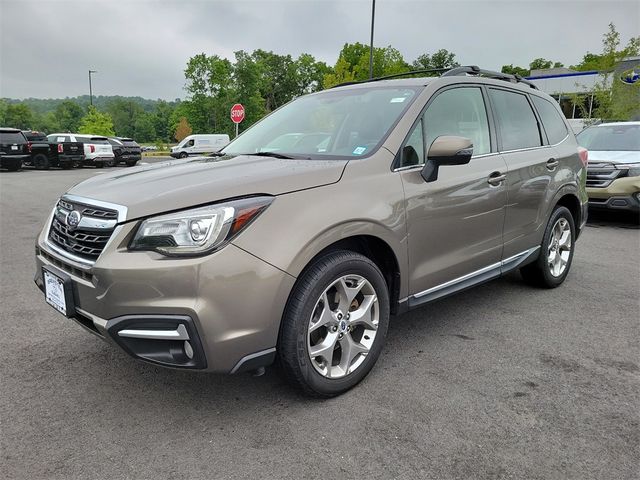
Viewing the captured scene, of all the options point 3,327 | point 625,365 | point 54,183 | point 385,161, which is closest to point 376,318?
point 385,161

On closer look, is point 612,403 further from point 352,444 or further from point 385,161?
point 385,161

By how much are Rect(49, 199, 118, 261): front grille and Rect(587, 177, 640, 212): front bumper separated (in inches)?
324

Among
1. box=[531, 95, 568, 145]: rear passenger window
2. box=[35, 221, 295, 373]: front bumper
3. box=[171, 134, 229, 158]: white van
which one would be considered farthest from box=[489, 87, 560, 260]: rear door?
box=[171, 134, 229, 158]: white van

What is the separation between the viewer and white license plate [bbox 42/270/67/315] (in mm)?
2416

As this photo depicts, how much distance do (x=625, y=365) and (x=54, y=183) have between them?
1658 cm

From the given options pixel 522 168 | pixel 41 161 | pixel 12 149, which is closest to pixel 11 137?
pixel 12 149

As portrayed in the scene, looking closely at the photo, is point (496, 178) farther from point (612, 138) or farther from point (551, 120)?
point (612, 138)

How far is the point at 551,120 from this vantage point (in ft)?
14.6

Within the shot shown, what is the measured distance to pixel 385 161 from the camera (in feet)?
9.11

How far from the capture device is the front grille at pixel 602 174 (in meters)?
8.02

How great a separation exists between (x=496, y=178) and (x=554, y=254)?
4.91ft

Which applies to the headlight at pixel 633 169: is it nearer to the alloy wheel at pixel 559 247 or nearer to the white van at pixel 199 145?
the alloy wheel at pixel 559 247

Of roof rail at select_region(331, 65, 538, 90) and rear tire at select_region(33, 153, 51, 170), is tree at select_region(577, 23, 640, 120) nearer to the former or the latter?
roof rail at select_region(331, 65, 538, 90)

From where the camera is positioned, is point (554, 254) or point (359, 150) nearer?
point (359, 150)
